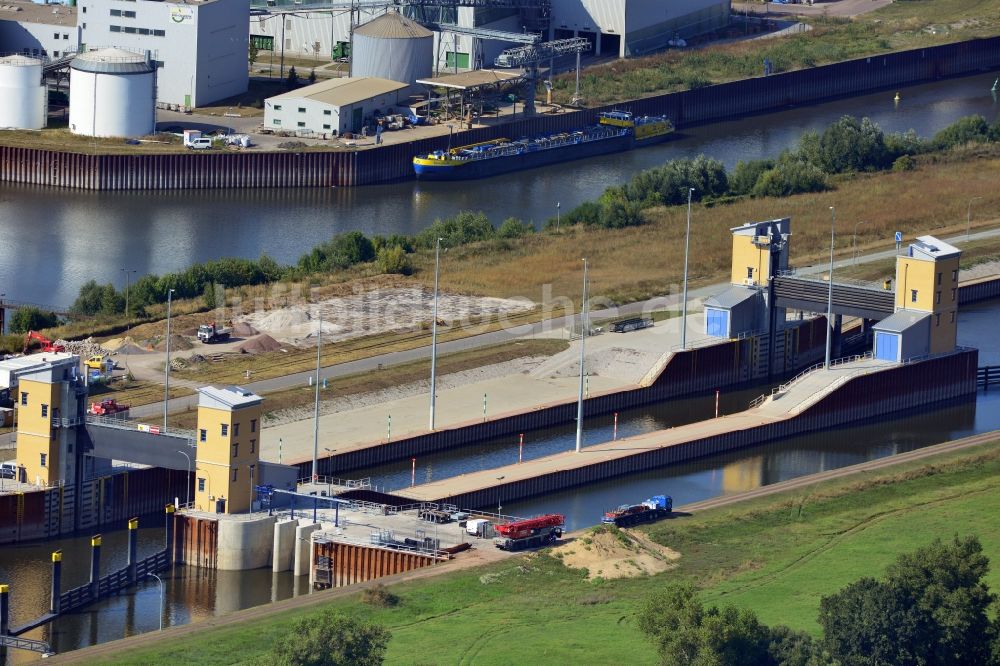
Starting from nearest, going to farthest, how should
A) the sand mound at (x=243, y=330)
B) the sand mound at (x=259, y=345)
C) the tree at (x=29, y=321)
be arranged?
1. the sand mound at (x=259, y=345)
2. the sand mound at (x=243, y=330)
3. the tree at (x=29, y=321)

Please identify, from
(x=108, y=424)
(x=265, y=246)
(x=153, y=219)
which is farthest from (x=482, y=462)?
(x=153, y=219)

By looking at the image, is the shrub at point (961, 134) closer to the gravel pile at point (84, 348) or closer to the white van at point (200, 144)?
the white van at point (200, 144)

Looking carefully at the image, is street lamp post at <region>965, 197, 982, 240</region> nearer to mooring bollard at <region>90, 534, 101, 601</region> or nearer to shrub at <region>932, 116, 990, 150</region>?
shrub at <region>932, 116, 990, 150</region>

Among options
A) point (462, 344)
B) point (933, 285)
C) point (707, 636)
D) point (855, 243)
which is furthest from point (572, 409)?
point (707, 636)

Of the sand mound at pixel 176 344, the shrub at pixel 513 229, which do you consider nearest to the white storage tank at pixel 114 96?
the shrub at pixel 513 229

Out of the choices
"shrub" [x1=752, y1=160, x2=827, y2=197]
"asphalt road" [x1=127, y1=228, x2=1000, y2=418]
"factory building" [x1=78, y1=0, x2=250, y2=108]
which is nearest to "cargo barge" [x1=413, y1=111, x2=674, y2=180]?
"factory building" [x1=78, y1=0, x2=250, y2=108]

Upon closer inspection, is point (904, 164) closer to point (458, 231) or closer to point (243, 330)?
point (458, 231)
